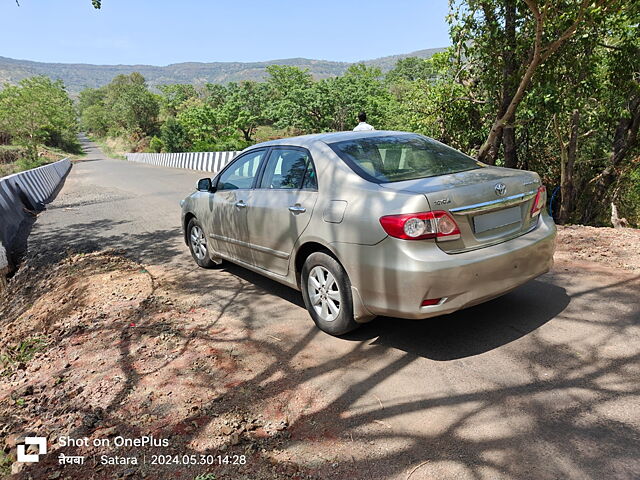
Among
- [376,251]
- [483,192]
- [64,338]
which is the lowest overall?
[64,338]

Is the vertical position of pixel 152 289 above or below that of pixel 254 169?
below

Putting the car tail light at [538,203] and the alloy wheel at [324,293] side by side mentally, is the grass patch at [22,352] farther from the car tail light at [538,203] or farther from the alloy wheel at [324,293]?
the car tail light at [538,203]

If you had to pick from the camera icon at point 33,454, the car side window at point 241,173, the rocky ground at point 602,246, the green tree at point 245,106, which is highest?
the green tree at point 245,106

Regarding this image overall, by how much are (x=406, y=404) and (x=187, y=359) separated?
180 centimetres

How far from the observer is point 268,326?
413 cm

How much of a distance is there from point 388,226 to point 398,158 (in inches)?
40.6

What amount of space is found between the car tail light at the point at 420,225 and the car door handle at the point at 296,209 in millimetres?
929

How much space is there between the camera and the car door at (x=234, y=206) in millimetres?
4680

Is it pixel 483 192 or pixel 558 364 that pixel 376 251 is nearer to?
pixel 483 192

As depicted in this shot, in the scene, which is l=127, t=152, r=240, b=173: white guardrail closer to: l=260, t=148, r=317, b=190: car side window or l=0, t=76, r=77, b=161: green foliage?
l=260, t=148, r=317, b=190: car side window

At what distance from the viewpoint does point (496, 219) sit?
3293 millimetres

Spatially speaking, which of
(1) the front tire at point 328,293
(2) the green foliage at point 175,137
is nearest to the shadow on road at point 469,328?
(1) the front tire at point 328,293

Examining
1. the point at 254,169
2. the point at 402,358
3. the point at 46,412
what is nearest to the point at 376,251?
the point at 402,358

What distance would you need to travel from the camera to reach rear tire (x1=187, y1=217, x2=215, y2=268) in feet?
19.0
